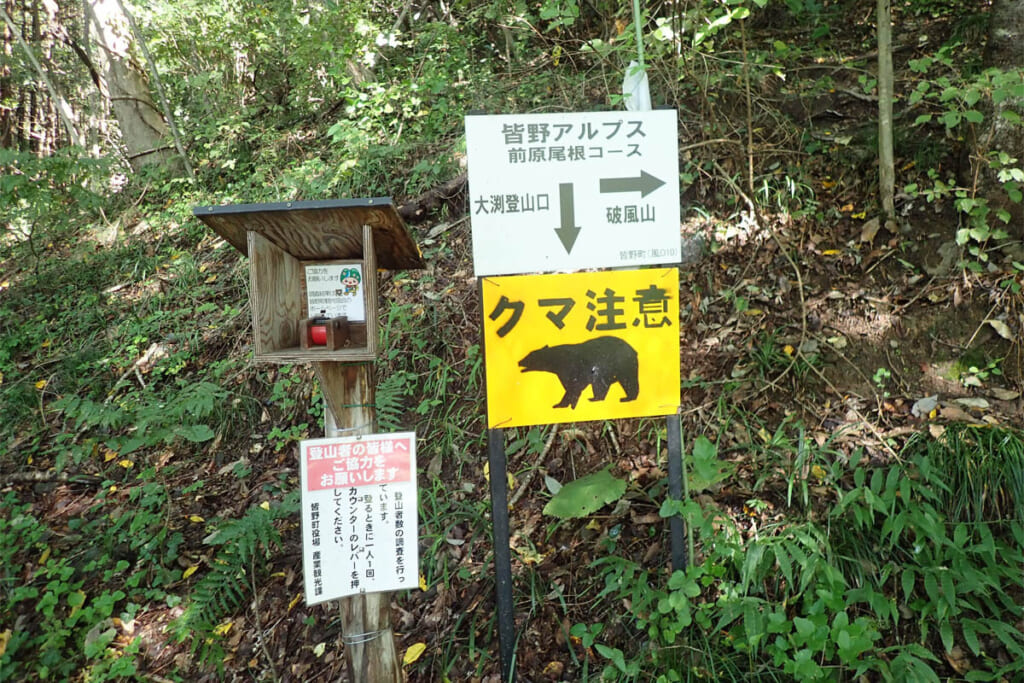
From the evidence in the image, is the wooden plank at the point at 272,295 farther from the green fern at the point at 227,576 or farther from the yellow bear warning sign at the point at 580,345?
the green fern at the point at 227,576

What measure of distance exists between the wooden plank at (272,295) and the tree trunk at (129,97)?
6.53m

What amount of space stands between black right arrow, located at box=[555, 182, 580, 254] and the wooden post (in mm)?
915

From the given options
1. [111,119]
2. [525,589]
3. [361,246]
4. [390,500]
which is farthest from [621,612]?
[111,119]

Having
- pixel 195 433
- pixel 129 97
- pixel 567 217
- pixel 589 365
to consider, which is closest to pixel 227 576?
pixel 195 433

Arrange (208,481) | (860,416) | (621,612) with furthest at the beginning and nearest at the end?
1. (208,481)
2. (860,416)
3. (621,612)

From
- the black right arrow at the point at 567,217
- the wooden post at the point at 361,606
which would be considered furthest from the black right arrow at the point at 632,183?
the wooden post at the point at 361,606

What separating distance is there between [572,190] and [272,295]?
3.94 feet

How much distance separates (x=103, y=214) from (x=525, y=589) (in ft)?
23.8

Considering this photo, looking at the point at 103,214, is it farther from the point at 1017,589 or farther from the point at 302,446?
the point at 1017,589

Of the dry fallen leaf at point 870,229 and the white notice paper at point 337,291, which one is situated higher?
the dry fallen leaf at point 870,229

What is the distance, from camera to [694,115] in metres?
4.90

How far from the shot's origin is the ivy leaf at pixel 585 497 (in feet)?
8.88

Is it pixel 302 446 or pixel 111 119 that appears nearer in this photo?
pixel 302 446

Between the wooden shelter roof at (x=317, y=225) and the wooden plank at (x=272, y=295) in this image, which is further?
the wooden plank at (x=272, y=295)
